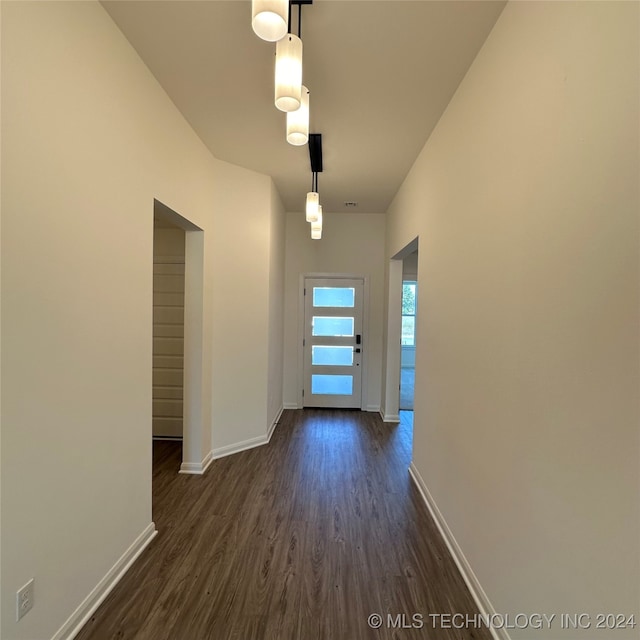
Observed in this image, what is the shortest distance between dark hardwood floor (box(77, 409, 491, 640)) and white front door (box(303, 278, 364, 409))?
1.93 meters

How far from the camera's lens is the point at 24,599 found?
1.23 metres

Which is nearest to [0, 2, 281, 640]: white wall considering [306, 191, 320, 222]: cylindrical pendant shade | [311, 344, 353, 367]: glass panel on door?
[306, 191, 320, 222]: cylindrical pendant shade

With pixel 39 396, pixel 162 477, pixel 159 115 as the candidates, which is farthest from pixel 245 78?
pixel 162 477

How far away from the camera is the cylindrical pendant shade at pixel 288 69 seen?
4.17ft

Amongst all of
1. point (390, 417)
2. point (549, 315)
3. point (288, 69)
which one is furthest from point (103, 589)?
point (390, 417)

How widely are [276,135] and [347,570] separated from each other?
118 inches

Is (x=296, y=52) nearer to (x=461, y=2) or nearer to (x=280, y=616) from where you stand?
(x=461, y=2)

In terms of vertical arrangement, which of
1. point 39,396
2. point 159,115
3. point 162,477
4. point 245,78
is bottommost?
point 162,477

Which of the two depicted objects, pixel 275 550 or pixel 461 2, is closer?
pixel 461 2

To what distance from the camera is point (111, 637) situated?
4.84 ft

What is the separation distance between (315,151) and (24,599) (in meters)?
3.16

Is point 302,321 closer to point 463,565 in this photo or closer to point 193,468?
point 193,468

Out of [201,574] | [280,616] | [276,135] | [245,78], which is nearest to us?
[280,616]

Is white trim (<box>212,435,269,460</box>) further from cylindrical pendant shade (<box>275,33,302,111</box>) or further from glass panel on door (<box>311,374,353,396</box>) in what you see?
cylindrical pendant shade (<box>275,33,302,111</box>)
